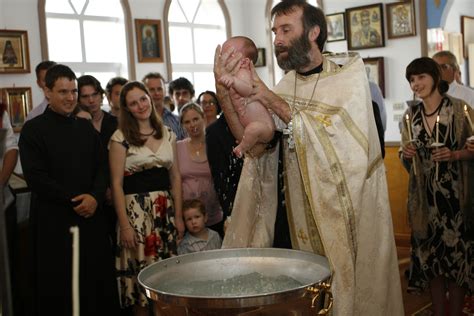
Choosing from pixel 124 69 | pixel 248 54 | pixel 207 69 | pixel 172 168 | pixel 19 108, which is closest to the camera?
pixel 248 54

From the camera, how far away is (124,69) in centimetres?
990

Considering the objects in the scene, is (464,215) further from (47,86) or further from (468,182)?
(47,86)

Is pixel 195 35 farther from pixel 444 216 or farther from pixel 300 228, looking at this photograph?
pixel 300 228

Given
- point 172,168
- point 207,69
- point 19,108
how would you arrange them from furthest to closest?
point 207,69, point 19,108, point 172,168

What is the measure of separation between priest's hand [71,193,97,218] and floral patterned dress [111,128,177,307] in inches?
11.0

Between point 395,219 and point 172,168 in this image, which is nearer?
point 172,168

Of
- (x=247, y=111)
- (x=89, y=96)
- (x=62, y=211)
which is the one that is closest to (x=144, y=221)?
(x=62, y=211)

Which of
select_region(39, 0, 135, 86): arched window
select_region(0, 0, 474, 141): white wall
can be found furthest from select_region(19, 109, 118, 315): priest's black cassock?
select_region(39, 0, 135, 86): arched window

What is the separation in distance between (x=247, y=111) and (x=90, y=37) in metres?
8.08

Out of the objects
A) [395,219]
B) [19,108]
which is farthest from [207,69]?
[395,219]

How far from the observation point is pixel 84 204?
374 centimetres

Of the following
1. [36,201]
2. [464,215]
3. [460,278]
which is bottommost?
[460,278]

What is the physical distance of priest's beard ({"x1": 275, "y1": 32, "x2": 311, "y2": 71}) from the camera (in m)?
2.46

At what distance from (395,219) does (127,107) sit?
134 inches
